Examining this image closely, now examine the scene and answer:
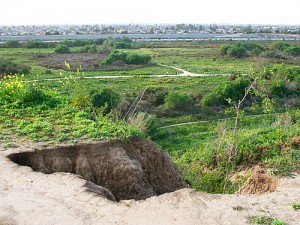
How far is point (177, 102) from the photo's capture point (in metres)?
31.5

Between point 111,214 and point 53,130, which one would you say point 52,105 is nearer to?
point 53,130

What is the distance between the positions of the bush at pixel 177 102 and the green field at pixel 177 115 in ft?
0.27

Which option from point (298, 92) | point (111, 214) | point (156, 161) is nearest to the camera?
point (111, 214)

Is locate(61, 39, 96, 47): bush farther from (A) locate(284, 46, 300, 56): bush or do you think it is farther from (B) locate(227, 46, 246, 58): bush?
(A) locate(284, 46, 300, 56): bush

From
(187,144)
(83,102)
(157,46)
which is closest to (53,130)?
(83,102)

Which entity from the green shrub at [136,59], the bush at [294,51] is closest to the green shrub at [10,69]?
the green shrub at [136,59]

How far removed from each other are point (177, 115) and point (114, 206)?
23.6 metres

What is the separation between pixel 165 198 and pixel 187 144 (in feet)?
51.3

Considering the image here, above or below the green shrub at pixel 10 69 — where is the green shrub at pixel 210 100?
below

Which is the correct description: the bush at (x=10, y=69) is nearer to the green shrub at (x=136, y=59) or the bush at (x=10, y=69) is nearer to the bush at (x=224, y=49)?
the green shrub at (x=136, y=59)

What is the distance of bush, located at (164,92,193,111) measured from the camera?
31.6 m

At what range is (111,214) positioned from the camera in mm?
7398

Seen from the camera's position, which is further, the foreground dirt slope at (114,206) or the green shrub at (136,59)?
the green shrub at (136,59)

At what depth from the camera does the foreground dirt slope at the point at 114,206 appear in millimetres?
7254
